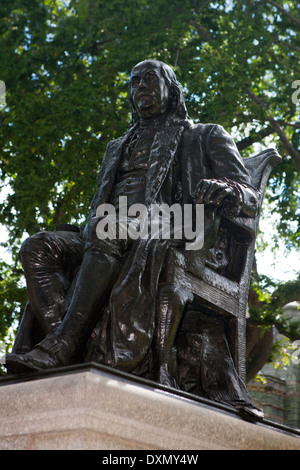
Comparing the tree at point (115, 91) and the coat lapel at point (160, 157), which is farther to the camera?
the tree at point (115, 91)

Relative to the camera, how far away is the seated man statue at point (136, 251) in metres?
3.66

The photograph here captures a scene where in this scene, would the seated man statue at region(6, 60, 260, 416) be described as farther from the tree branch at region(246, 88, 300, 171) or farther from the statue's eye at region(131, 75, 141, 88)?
the tree branch at region(246, 88, 300, 171)

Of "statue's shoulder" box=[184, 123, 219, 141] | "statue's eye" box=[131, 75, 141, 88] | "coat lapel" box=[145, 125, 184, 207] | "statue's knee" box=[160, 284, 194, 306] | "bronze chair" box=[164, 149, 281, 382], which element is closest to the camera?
Result: "statue's knee" box=[160, 284, 194, 306]

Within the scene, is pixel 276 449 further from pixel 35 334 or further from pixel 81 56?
pixel 81 56

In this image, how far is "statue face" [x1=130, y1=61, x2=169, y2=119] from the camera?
188 inches

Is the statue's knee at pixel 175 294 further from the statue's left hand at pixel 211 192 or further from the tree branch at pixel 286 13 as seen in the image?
the tree branch at pixel 286 13

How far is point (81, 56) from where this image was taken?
13.2 meters

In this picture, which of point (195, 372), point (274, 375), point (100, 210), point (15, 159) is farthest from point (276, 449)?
point (274, 375)

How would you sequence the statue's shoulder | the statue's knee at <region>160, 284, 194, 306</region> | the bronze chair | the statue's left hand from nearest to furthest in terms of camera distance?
the statue's knee at <region>160, 284, 194, 306</region> → the bronze chair → the statue's left hand → the statue's shoulder

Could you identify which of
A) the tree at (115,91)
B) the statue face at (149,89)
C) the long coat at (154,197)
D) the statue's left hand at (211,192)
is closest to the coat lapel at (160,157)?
the long coat at (154,197)

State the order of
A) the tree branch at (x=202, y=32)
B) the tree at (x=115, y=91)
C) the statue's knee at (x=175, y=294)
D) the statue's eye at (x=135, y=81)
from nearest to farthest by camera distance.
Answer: the statue's knee at (x=175, y=294) → the statue's eye at (x=135, y=81) → the tree at (x=115, y=91) → the tree branch at (x=202, y=32)

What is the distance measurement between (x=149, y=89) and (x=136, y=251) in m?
1.35

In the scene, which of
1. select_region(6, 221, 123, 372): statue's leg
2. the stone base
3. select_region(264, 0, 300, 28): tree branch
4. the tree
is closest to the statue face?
select_region(6, 221, 123, 372): statue's leg

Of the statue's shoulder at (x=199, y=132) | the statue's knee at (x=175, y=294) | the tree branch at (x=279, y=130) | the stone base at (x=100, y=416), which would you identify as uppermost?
the tree branch at (x=279, y=130)
